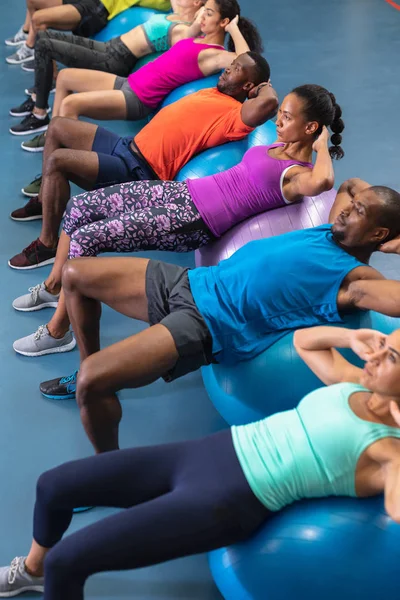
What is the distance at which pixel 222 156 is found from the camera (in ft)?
11.8

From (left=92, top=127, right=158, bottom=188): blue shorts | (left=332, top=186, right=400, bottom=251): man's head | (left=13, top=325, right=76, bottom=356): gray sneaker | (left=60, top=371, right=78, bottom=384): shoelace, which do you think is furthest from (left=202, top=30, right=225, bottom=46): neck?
(left=60, top=371, right=78, bottom=384): shoelace

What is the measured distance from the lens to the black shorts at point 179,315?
241cm

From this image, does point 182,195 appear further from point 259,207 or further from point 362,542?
point 362,542

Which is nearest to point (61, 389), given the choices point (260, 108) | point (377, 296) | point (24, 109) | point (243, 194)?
point (243, 194)

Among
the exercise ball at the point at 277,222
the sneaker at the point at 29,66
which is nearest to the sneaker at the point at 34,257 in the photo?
the exercise ball at the point at 277,222

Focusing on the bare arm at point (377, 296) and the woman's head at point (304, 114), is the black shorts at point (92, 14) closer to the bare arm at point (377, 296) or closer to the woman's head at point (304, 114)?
the woman's head at point (304, 114)

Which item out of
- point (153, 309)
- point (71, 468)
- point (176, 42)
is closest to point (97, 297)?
point (153, 309)

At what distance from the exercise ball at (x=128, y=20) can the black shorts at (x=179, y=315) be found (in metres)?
Answer: 3.06

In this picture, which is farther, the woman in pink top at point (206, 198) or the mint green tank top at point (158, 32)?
the mint green tank top at point (158, 32)

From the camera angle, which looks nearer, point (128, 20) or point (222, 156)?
point (222, 156)

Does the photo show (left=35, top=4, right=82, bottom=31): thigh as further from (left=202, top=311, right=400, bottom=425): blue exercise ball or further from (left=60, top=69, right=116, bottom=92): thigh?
(left=202, top=311, right=400, bottom=425): blue exercise ball

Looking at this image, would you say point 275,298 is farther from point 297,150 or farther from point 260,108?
point 260,108

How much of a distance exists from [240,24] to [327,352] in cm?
278

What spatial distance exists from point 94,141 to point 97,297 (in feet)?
4.63
